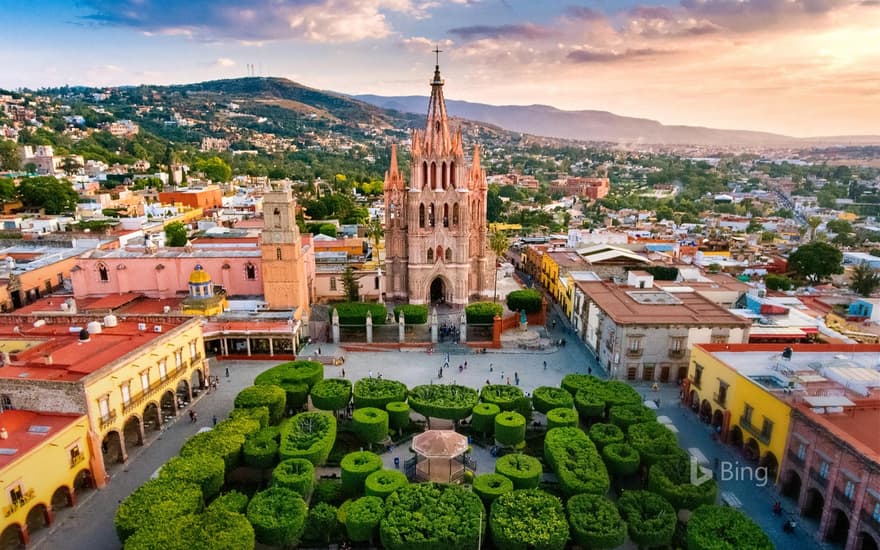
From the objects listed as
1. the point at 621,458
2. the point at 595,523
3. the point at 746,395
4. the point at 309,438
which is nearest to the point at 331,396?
the point at 309,438

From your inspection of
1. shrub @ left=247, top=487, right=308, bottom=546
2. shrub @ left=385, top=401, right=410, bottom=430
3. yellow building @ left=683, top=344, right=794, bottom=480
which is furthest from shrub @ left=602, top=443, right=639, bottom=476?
shrub @ left=247, top=487, right=308, bottom=546

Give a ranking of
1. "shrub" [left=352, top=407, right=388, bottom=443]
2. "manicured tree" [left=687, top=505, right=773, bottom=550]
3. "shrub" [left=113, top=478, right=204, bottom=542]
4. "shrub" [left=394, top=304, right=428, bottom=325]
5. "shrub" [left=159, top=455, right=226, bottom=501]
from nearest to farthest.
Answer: "manicured tree" [left=687, top=505, right=773, bottom=550]
"shrub" [left=113, top=478, right=204, bottom=542]
"shrub" [left=159, top=455, right=226, bottom=501]
"shrub" [left=352, top=407, right=388, bottom=443]
"shrub" [left=394, top=304, right=428, bottom=325]

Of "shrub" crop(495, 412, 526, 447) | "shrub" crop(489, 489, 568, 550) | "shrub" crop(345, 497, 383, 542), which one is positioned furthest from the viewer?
"shrub" crop(495, 412, 526, 447)

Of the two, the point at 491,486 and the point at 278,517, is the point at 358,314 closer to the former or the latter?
the point at 491,486

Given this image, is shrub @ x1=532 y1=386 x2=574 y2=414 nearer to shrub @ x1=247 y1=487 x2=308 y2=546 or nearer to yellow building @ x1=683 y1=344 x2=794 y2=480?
yellow building @ x1=683 y1=344 x2=794 y2=480

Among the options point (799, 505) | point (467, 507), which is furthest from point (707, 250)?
point (467, 507)

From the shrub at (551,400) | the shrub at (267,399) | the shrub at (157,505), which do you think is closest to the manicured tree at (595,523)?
the shrub at (551,400)
